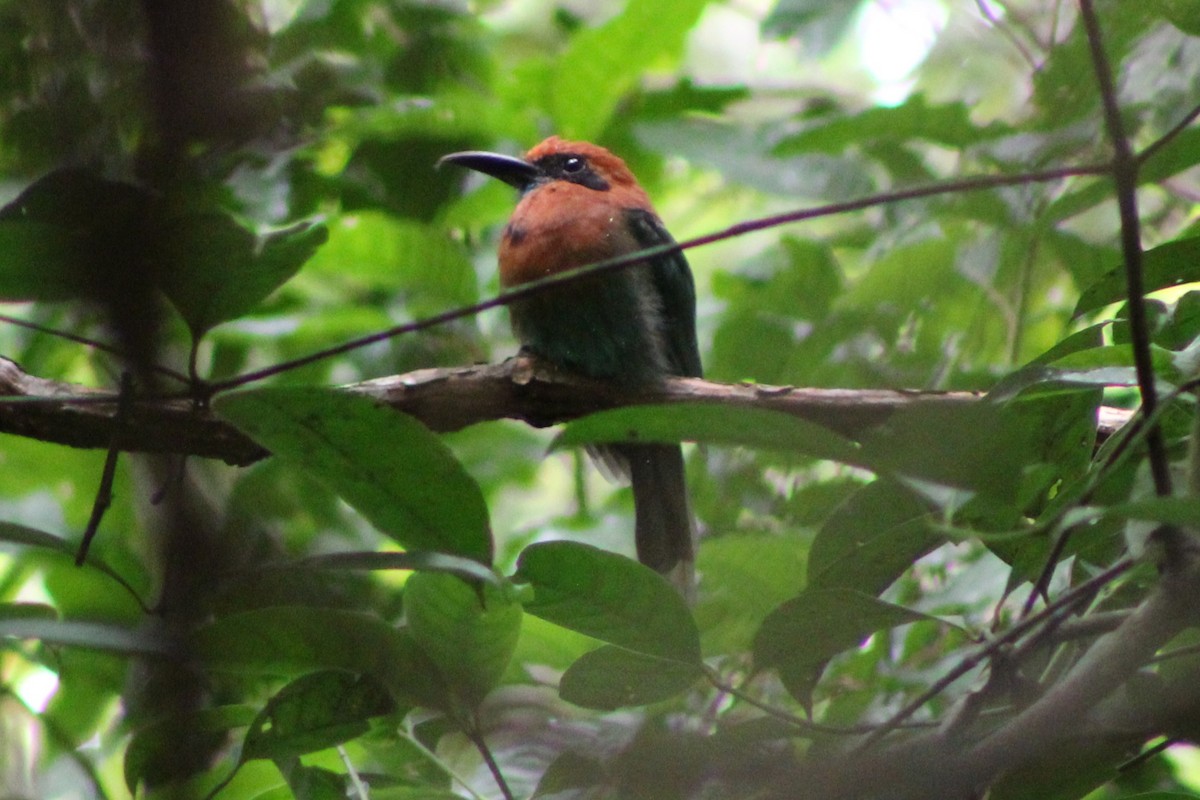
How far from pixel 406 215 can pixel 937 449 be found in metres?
2.28

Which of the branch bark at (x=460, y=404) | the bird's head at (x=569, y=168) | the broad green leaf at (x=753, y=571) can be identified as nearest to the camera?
the branch bark at (x=460, y=404)

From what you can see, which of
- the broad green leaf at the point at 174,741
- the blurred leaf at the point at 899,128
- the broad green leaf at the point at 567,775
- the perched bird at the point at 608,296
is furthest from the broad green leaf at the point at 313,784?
the blurred leaf at the point at 899,128

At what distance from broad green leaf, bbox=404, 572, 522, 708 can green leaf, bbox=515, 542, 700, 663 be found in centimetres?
8

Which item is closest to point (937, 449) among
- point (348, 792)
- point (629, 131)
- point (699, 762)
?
point (699, 762)

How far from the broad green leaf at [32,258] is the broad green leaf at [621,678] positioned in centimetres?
71

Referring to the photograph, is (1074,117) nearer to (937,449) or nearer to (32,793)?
(937,449)

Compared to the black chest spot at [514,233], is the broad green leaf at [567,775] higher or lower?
lower

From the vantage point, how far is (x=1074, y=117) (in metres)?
2.70

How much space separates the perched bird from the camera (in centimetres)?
299

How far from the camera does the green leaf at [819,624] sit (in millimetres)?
1308

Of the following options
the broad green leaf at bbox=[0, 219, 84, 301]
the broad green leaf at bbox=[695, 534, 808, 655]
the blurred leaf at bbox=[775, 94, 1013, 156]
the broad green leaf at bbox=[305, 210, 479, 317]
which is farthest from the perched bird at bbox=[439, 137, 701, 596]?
the broad green leaf at bbox=[0, 219, 84, 301]

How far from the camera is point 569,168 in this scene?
359 cm

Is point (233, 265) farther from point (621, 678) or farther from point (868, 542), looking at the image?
point (868, 542)

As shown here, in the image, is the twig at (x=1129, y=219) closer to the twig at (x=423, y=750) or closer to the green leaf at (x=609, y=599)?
the green leaf at (x=609, y=599)
